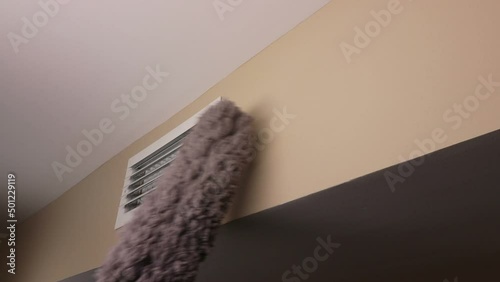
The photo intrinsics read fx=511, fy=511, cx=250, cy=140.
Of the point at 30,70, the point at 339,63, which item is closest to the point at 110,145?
the point at 30,70

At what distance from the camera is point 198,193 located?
0.69 meters

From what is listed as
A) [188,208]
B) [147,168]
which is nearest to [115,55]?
[147,168]

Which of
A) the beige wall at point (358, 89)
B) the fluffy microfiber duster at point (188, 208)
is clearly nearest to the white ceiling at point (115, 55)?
the beige wall at point (358, 89)

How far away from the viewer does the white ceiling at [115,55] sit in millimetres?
836

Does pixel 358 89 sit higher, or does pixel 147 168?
pixel 147 168

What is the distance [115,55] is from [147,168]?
0.24 m

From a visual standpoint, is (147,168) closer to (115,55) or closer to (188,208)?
(115,55)

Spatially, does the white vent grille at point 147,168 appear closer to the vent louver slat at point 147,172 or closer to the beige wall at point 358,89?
the vent louver slat at point 147,172

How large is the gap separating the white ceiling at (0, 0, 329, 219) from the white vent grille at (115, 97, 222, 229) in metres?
0.09

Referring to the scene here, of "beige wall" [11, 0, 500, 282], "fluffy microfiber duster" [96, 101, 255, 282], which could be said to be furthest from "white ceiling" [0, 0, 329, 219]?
"fluffy microfiber duster" [96, 101, 255, 282]

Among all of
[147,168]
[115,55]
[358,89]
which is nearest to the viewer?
[358,89]

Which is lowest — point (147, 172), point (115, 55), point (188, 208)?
point (188, 208)

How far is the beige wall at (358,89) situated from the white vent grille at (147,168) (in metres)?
0.11

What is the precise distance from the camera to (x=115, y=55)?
0.94 m
